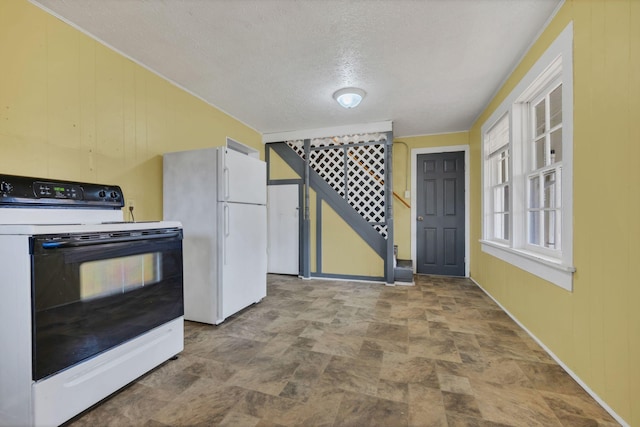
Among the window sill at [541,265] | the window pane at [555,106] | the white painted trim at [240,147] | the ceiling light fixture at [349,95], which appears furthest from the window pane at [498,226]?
the white painted trim at [240,147]

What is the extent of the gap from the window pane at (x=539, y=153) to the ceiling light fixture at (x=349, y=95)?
1729 mm

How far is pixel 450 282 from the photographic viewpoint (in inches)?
159

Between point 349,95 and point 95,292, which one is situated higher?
point 349,95

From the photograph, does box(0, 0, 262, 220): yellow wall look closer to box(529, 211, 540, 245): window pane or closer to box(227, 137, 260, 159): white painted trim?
box(227, 137, 260, 159): white painted trim

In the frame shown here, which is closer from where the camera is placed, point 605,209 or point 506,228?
point 605,209

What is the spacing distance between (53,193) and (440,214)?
15.2 feet

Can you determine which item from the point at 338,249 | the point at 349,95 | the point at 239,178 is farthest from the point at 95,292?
the point at 338,249

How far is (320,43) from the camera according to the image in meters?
2.10

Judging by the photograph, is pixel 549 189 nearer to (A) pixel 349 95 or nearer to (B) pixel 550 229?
(B) pixel 550 229

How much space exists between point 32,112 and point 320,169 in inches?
127

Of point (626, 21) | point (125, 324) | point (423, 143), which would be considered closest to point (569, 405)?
point (626, 21)

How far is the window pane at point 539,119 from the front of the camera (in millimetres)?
2402

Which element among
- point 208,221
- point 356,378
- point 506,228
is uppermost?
point 208,221

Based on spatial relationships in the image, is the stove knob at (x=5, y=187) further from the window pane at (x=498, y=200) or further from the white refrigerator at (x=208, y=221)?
the window pane at (x=498, y=200)
